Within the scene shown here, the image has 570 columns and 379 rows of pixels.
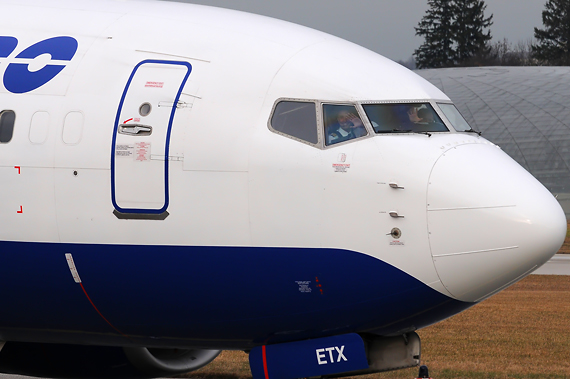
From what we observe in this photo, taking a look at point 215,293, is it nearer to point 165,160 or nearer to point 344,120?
point 165,160

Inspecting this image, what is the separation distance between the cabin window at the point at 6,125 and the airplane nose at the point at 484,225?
4065mm

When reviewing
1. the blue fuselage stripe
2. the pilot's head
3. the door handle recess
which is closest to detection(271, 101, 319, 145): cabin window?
the pilot's head

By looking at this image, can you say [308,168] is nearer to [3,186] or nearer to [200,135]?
[200,135]

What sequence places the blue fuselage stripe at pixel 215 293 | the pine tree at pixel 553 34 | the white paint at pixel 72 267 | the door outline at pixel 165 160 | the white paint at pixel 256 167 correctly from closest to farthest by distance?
the white paint at pixel 256 167 → the blue fuselage stripe at pixel 215 293 → the door outline at pixel 165 160 → the white paint at pixel 72 267 → the pine tree at pixel 553 34

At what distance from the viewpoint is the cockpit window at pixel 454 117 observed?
8.20 m

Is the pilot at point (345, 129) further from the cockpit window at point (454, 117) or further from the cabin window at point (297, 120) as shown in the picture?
the cockpit window at point (454, 117)

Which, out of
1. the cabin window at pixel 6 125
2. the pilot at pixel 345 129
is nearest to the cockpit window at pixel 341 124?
the pilot at pixel 345 129

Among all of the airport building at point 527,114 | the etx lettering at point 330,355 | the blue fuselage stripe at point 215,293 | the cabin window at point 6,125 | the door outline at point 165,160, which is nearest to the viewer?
the blue fuselage stripe at point 215,293

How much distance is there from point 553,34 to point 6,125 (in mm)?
118476

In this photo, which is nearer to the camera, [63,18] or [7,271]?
[7,271]

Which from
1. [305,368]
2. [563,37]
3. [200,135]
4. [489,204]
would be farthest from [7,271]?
[563,37]

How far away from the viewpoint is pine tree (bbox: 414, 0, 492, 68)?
122m

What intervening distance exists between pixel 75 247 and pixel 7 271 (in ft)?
2.60

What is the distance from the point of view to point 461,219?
24.3 ft
